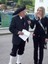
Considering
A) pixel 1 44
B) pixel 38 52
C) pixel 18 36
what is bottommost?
pixel 1 44

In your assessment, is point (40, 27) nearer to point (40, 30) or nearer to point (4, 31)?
point (40, 30)

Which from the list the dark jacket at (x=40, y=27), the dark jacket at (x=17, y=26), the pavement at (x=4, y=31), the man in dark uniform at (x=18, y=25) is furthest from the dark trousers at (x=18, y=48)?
the pavement at (x=4, y=31)

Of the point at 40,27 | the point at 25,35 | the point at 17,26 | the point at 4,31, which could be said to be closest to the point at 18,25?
the point at 17,26

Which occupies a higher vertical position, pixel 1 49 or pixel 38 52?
pixel 38 52

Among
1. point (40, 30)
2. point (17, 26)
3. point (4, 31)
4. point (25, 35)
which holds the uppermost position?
point (17, 26)

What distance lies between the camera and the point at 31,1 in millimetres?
15539

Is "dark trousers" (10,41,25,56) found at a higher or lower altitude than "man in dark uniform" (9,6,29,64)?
lower

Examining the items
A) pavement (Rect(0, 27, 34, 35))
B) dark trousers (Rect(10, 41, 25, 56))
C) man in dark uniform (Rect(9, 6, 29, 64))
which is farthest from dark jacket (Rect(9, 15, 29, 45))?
pavement (Rect(0, 27, 34, 35))

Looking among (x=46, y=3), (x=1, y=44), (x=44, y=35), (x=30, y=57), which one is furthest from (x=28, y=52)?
(x=46, y=3)

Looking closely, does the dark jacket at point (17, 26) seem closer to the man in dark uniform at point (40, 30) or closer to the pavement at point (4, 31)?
the man in dark uniform at point (40, 30)

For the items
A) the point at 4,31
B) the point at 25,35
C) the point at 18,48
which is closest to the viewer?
the point at 25,35

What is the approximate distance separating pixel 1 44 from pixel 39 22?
14.4 feet

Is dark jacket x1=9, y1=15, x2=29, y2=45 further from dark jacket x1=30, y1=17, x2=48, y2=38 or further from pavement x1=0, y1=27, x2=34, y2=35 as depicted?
pavement x1=0, y1=27, x2=34, y2=35

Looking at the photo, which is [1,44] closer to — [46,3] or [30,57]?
[30,57]
